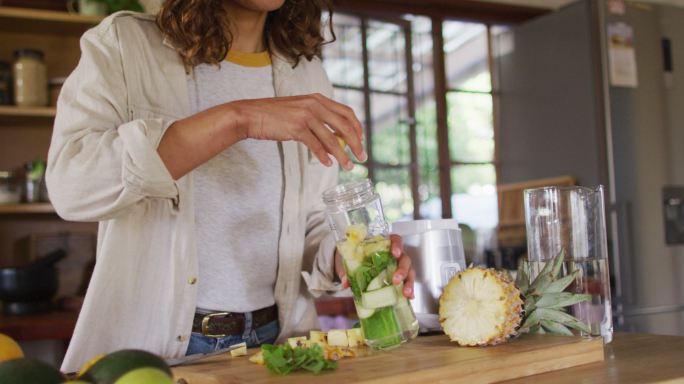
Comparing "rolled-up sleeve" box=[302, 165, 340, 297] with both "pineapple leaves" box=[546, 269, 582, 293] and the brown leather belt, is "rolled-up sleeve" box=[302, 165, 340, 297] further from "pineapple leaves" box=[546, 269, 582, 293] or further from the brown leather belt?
"pineapple leaves" box=[546, 269, 582, 293]

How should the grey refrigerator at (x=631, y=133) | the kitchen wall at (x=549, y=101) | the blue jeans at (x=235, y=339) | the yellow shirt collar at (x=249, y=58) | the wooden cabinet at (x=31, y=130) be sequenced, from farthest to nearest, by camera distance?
the kitchen wall at (x=549, y=101)
the grey refrigerator at (x=631, y=133)
the wooden cabinet at (x=31, y=130)
the yellow shirt collar at (x=249, y=58)
the blue jeans at (x=235, y=339)

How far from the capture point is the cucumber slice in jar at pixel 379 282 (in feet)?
3.38

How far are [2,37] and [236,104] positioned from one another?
2.26 m

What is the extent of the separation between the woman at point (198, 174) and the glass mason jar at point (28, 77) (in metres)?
1.57

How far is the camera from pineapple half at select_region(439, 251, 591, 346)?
3.46 feet

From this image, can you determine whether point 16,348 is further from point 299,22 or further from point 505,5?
point 505,5

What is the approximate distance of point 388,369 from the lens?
904mm

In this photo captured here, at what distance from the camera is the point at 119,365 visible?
25.9 inches

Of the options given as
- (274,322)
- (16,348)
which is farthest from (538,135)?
(16,348)

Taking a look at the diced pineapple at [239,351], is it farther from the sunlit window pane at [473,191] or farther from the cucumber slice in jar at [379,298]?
the sunlit window pane at [473,191]

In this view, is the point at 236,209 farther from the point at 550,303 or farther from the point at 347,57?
the point at 347,57

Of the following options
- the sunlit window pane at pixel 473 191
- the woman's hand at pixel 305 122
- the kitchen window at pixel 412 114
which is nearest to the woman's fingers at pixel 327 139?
the woman's hand at pixel 305 122

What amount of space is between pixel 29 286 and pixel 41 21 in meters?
1.02

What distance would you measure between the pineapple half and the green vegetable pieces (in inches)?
9.6
